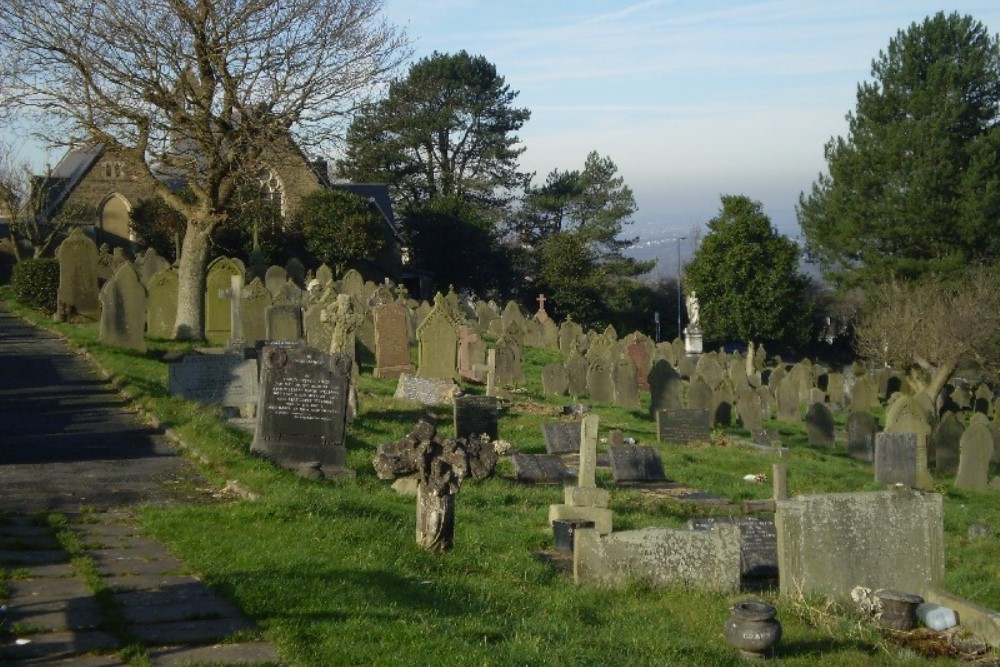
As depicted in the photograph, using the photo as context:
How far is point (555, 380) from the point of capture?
1016 inches

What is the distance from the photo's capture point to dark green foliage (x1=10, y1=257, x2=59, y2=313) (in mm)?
24984

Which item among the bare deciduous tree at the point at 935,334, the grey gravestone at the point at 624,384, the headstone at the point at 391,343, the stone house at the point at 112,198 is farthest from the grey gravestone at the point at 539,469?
the stone house at the point at 112,198

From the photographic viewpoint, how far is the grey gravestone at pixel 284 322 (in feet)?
67.5

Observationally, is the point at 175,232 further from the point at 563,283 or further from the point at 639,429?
the point at 639,429

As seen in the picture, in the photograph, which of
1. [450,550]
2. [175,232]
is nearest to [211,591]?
[450,550]

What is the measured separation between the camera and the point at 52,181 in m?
44.2

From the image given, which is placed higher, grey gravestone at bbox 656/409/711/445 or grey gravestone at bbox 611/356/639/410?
grey gravestone at bbox 611/356/639/410

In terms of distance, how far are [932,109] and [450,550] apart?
45.1 meters

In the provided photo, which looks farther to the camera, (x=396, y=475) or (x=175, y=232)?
(x=175, y=232)

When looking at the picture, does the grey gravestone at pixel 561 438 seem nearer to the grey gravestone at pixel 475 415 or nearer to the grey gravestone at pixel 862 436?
the grey gravestone at pixel 475 415

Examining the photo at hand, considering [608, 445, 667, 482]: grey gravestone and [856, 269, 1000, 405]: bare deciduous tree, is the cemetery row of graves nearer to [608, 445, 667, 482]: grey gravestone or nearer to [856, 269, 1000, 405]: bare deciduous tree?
[608, 445, 667, 482]: grey gravestone

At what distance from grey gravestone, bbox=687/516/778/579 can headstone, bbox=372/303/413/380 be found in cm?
1149

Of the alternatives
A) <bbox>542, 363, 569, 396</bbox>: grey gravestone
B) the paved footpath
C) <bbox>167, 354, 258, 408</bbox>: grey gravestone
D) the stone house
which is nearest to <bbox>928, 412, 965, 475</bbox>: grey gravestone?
<bbox>542, 363, 569, 396</bbox>: grey gravestone

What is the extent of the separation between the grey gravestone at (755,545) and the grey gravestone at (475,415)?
5.25 meters
